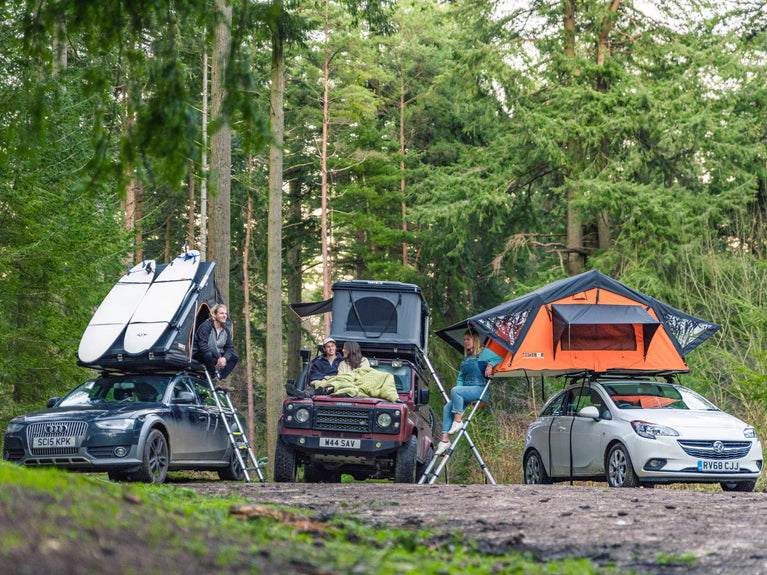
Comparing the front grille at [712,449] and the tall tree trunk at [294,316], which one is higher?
the tall tree trunk at [294,316]

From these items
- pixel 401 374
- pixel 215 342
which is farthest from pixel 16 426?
pixel 401 374

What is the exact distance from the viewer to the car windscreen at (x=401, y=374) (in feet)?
48.6

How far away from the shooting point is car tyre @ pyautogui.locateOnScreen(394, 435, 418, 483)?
42.0ft

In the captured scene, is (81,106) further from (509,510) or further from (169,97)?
(509,510)

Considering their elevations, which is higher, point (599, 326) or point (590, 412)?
point (599, 326)

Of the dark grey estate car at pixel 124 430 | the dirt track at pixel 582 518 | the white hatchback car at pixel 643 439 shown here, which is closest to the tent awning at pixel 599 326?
the white hatchback car at pixel 643 439

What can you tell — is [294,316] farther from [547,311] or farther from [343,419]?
[343,419]

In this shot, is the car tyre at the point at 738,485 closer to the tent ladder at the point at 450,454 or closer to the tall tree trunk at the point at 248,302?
the tent ladder at the point at 450,454

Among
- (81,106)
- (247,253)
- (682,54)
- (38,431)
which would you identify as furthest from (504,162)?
(38,431)

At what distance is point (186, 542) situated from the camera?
4586 millimetres

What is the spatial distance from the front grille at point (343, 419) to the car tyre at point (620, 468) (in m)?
3.33

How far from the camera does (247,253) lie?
1443 inches

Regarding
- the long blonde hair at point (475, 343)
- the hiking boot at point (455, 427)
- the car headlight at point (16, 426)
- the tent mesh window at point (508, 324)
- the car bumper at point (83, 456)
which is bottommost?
the car bumper at point (83, 456)

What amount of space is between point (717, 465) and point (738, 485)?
2.95 ft
